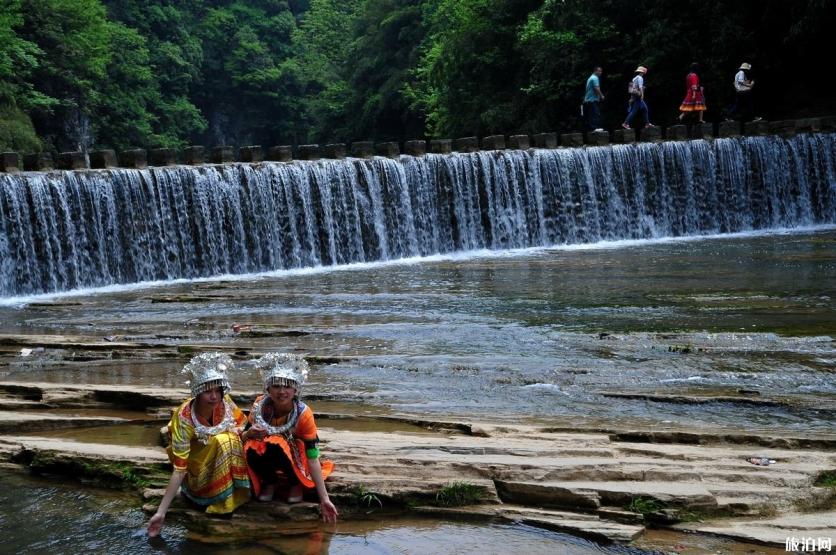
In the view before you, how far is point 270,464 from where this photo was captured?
569cm

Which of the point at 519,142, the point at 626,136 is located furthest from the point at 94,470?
the point at 626,136

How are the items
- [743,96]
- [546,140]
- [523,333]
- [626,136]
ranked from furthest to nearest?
[743,96]
[626,136]
[546,140]
[523,333]

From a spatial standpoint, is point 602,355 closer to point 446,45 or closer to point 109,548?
point 109,548

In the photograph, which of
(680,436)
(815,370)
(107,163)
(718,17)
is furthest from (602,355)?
(718,17)

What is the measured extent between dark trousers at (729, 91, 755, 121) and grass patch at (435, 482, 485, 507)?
21530 millimetres

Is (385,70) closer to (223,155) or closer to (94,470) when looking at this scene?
(223,155)

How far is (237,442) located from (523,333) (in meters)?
5.37

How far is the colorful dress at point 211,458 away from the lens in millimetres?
5539

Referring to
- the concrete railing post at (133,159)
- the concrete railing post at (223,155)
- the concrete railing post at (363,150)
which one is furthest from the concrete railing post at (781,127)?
the concrete railing post at (133,159)

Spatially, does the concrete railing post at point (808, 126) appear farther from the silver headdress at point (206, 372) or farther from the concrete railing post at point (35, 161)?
the silver headdress at point (206, 372)

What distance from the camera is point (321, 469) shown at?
18.6 ft

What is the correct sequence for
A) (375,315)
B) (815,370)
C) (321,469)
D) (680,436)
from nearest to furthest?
1. (321,469)
2. (680,436)
3. (815,370)
4. (375,315)

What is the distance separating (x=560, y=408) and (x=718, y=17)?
2289cm

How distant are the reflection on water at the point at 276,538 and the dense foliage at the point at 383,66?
75.9 ft
